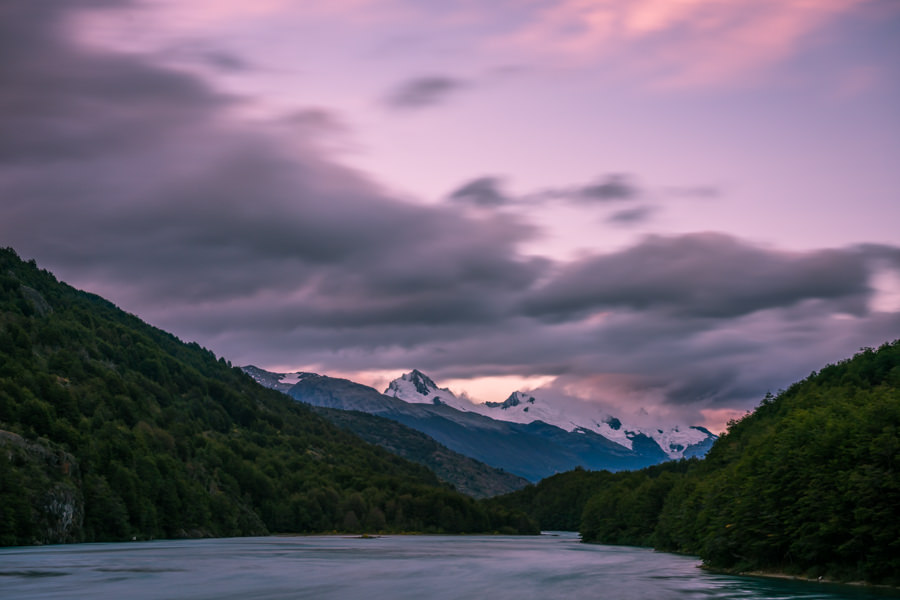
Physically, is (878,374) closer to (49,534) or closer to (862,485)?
(862,485)

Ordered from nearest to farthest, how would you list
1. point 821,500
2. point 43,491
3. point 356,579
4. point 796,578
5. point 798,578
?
1. point 821,500
2. point 798,578
3. point 796,578
4. point 356,579
5. point 43,491

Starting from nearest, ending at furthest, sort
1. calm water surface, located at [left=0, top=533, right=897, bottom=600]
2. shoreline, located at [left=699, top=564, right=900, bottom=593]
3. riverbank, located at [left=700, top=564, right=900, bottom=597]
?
calm water surface, located at [left=0, top=533, right=897, bottom=600], riverbank, located at [left=700, top=564, right=900, bottom=597], shoreline, located at [left=699, top=564, right=900, bottom=593]

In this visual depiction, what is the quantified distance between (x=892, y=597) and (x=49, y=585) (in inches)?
3086

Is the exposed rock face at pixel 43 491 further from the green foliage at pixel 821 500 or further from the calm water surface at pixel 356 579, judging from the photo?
the green foliage at pixel 821 500

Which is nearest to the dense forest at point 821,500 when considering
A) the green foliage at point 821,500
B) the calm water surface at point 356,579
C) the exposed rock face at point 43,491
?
the green foliage at point 821,500

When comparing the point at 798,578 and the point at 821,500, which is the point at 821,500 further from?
the point at 798,578

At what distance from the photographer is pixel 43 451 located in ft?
654

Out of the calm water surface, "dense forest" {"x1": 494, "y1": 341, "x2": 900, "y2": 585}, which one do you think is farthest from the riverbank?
the calm water surface

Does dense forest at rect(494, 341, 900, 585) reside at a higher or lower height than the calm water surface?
higher

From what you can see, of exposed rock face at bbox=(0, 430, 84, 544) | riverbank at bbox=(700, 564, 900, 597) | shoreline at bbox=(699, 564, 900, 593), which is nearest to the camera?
riverbank at bbox=(700, 564, 900, 597)

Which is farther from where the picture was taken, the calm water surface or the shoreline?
the shoreline

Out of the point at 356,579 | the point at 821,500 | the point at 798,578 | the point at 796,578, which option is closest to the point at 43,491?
the point at 356,579

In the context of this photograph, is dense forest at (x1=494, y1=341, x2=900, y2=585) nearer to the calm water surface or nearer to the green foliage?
the green foliage

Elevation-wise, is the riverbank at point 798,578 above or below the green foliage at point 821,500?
below
